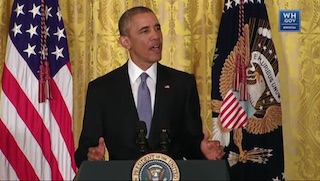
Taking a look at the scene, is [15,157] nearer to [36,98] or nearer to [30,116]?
[30,116]

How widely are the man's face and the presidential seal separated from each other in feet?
3.14

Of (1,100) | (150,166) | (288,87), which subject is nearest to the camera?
(150,166)

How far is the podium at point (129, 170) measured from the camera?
7.03 feet

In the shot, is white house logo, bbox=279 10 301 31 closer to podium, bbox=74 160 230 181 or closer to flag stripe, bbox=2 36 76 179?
flag stripe, bbox=2 36 76 179

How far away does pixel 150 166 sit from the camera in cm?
214

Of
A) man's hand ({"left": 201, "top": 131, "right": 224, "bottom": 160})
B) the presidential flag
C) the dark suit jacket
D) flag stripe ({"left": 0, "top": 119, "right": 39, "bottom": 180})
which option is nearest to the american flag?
flag stripe ({"left": 0, "top": 119, "right": 39, "bottom": 180})

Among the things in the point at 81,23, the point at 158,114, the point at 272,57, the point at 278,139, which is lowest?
the point at 278,139

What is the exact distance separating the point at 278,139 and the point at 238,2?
106 centimetres

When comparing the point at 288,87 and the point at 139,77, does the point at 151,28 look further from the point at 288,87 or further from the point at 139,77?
the point at 288,87

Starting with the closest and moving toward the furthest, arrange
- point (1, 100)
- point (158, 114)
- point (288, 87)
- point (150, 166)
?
point (150, 166)
point (158, 114)
point (1, 100)
point (288, 87)

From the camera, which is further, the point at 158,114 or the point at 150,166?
the point at 158,114

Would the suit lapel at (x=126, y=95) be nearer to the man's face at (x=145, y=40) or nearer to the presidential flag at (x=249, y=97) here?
the man's face at (x=145, y=40)

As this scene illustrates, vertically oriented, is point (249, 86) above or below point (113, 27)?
below

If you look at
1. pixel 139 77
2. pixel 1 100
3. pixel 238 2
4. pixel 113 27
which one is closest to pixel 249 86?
pixel 238 2
